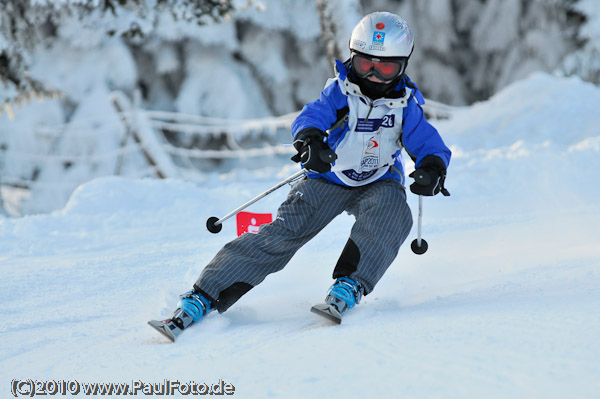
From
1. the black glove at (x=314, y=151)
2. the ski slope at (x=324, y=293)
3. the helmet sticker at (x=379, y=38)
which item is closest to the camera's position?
the ski slope at (x=324, y=293)

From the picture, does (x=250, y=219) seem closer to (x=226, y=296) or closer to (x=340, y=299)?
(x=226, y=296)

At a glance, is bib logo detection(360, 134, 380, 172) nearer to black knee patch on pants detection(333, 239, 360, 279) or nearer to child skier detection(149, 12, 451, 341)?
child skier detection(149, 12, 451, 341)

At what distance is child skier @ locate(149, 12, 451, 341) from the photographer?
8.18 feet

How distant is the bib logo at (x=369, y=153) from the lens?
2.75 m

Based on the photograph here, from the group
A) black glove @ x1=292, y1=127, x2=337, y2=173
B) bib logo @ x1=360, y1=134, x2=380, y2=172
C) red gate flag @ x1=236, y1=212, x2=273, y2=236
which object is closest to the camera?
black glove @ x1=292, y1=127, x2=337, y2=173

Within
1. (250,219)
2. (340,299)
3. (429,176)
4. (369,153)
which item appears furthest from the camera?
(250,219)

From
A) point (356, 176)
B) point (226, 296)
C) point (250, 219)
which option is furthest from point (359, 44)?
point (226, 296)

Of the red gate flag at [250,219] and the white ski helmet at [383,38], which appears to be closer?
the white ski helmet at [383,38]

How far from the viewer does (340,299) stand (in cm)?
237

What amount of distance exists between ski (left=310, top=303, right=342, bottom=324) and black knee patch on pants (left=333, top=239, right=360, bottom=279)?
0.24 metres

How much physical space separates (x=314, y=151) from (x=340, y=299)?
0.57m

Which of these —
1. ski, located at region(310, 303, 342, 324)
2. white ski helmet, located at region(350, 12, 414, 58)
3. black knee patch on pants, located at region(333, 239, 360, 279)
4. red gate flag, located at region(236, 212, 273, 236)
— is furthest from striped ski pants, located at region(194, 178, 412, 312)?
white ski helmet, located at region(350, 12, 414, 58)

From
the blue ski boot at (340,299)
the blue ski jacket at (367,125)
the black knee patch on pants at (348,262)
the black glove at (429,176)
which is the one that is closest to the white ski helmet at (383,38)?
the blue ski jacket at (367,125)

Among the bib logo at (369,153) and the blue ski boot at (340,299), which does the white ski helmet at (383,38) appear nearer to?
the bib logo at (369,153)
